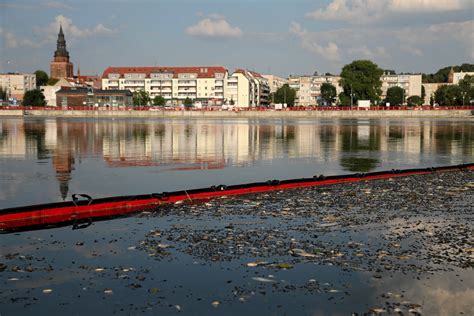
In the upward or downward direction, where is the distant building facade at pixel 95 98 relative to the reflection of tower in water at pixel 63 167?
upward

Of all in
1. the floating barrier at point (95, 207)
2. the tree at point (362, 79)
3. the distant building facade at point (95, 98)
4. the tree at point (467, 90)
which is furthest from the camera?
the distant building facade at point (95, 98)

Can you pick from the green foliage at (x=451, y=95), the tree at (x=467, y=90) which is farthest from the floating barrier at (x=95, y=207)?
the green foliage at (x=451, y=95)

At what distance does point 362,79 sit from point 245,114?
3883cm

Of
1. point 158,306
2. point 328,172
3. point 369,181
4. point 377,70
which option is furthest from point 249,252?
point 377,70

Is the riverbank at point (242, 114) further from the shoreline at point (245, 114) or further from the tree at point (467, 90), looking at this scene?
the tree at point (467, 90)

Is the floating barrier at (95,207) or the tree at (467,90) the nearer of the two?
the floating barrier at (95,207)

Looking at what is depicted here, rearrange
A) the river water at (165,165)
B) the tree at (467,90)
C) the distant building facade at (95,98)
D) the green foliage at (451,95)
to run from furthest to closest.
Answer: the distant building facade at (95,98) → the green foliage at (451,95) → the tree at (467,90) → the river water at (165,165)

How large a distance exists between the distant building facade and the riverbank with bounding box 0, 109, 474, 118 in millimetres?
30487

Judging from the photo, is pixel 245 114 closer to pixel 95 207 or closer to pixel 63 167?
pixel 63 167

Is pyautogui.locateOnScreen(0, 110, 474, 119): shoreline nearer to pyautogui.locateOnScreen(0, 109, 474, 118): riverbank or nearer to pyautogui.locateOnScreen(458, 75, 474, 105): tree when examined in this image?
pyautogui.locateOnScreen(0, 109, 474, 118): riverbank

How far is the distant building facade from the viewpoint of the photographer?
189 m

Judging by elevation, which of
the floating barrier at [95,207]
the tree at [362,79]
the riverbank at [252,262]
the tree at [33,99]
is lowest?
the riverbank at [252,262]

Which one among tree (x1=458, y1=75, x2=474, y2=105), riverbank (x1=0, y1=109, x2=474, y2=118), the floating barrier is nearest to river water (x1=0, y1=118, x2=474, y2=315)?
the floating barrier

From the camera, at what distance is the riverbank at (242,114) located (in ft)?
477
